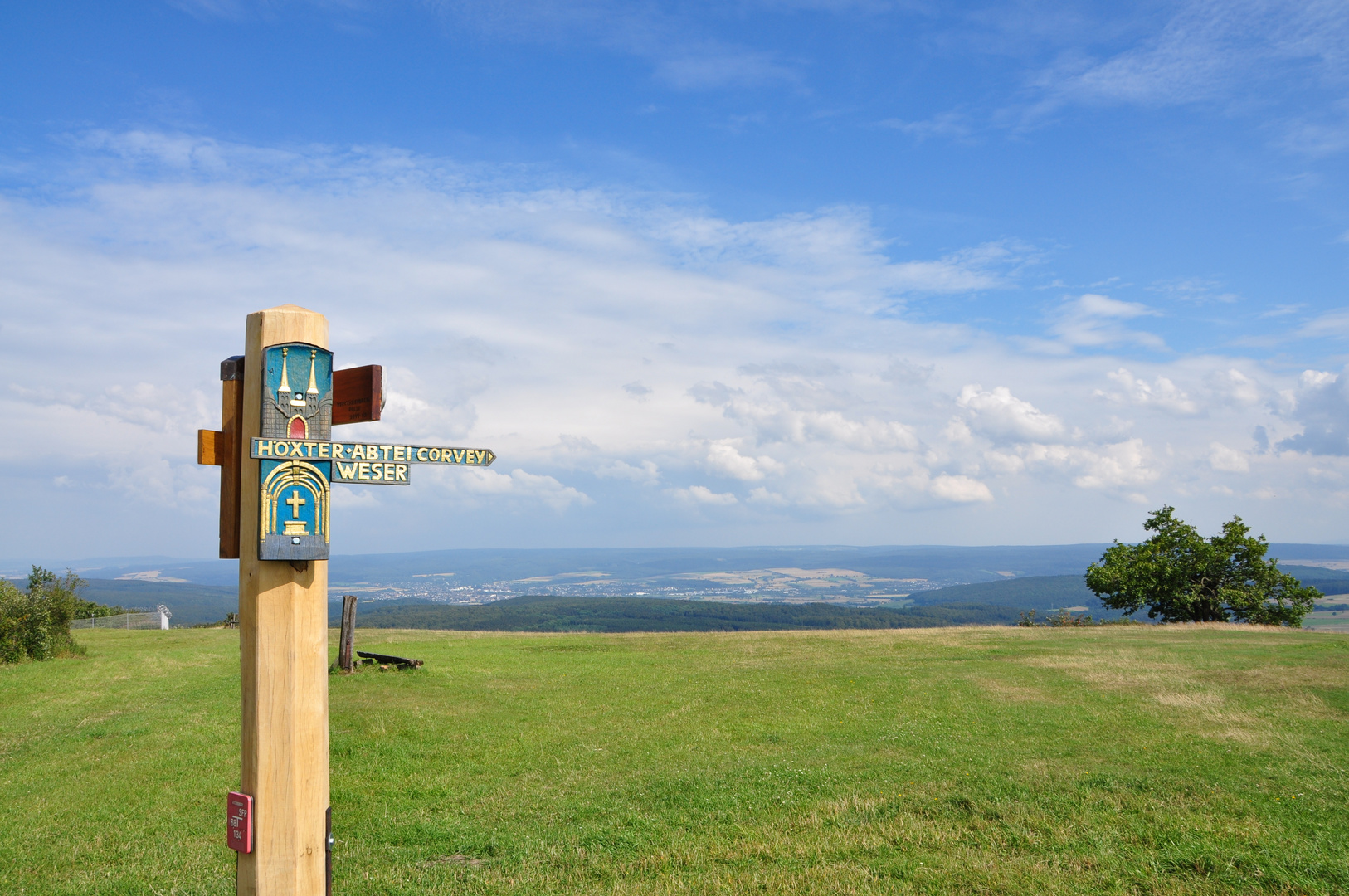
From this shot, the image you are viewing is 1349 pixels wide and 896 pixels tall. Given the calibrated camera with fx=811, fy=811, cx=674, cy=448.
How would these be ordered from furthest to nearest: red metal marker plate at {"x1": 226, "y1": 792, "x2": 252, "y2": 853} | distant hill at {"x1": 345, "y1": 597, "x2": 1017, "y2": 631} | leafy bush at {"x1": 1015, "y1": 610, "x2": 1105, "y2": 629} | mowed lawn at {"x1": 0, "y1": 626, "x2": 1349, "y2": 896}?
distant hill at {"x1": 345, "y1": 597, "x2": 1017, "y2": 631}, leafy bush at {"x1": 1015, "y1": 610, "x2": 1105, "y2": 629}, mowed lawn at {"x1": 0, "y1": 626, "x2": 1349, "y2": 896}, red metal marker plate at {"x1": 226, "y1": 792, "x2": 252, "y2": 853}

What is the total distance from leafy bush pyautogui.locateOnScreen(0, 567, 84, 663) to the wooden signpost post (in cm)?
2705

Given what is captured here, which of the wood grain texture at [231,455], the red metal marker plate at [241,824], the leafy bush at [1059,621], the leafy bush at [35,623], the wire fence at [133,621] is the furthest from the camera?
the wire fence at [133,621]

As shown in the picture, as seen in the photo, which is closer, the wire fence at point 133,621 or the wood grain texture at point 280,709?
the wood grain texture at point 280,709

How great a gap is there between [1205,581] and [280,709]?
187ft

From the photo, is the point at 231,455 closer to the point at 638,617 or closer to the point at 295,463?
the point at 295,463

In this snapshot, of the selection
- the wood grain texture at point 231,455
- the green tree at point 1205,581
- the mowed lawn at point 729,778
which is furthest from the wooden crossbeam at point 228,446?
the green tree at point 1205,581

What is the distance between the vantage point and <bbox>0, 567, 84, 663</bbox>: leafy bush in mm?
25719

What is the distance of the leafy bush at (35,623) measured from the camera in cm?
2572

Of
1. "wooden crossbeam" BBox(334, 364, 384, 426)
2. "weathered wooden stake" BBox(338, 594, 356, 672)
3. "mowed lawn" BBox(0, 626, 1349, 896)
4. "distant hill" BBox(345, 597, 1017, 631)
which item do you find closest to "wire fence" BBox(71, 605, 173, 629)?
"mowed lawn" BBox(0, 626, 1349, 896)

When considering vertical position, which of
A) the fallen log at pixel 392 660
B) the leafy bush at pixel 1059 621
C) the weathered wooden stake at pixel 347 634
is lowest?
the leafy bush at pixel 1059 621

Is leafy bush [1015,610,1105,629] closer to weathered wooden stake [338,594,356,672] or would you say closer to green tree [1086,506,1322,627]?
green tree [1086,506,1322,627]

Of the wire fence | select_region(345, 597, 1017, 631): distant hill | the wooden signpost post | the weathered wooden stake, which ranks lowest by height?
select_region(345, 597, 1017, 631): distant hill

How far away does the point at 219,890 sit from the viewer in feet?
27.2

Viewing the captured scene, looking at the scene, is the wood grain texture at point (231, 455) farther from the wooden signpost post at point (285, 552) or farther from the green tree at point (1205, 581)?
the green tree at point (1205, 581)
